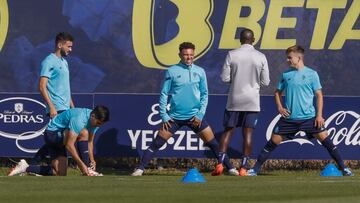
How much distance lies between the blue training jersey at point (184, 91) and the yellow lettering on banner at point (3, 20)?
3.61 m

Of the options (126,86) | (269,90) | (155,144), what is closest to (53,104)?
(155,144)

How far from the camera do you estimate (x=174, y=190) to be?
1273 cm

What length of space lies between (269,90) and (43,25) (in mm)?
3710

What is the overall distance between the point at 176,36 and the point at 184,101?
2.73 meters

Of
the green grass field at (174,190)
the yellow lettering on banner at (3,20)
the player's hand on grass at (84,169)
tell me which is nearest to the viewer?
the green grass field at (174,190)

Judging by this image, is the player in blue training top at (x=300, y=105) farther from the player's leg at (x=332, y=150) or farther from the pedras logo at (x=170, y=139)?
the pedras logo at (x=170, y=139)

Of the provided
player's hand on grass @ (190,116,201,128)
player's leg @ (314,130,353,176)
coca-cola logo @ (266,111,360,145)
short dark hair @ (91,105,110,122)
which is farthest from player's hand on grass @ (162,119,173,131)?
coca-cola logo @ (266,111,360,145)

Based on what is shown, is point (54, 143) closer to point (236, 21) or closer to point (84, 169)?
point (84, 169)

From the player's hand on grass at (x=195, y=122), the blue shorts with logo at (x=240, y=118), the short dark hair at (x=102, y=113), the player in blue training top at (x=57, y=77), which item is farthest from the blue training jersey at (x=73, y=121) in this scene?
the blue shorts with logo at (x=240, y=118)

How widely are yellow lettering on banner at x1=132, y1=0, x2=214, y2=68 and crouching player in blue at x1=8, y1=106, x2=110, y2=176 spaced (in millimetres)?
2838

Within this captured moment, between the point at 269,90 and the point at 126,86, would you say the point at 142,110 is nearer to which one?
the point at 126,86

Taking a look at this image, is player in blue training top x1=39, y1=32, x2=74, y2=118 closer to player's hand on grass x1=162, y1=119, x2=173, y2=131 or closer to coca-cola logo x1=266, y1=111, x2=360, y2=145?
player's hand on grass x1=162, y1=119, x2=173, y2=131

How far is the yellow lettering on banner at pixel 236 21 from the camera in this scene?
18.7m

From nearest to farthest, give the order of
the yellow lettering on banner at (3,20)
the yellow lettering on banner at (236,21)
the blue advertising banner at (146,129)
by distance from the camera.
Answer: the blue advertising banner at (146,129), the yellow lettering on banner at (3,20), the yellow lettering on banner at (236,21)
